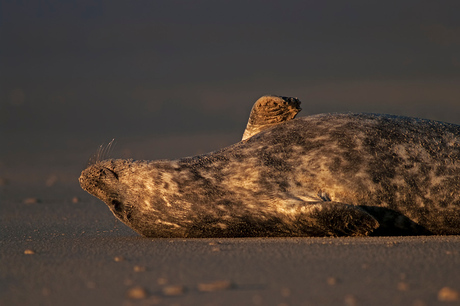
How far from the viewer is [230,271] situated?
4.12m

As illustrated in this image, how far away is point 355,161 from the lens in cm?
606

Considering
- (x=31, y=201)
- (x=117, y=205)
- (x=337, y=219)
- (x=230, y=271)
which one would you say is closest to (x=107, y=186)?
(x=117, y=205)

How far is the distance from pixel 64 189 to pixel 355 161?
6.16 m

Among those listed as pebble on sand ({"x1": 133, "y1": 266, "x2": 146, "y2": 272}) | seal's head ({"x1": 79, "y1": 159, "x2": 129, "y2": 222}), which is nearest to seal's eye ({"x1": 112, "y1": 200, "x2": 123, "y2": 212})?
seal's head ({"x1": 79, "y1": 159, "x2": 129, "y2": 222})

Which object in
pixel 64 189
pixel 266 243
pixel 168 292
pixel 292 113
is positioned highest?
pixel 292 113

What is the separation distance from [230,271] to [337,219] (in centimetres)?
176

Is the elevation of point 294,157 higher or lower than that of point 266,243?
higher

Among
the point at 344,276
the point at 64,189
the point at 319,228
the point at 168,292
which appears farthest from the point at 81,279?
the point at 64,189

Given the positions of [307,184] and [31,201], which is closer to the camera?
[307,184]

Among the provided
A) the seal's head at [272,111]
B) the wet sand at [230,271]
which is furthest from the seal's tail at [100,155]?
A: the seal's head at [272,111]

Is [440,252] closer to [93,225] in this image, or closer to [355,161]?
[355,161]

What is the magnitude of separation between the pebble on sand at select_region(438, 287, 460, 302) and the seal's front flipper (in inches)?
86.7

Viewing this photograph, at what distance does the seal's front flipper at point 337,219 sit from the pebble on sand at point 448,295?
2.20m

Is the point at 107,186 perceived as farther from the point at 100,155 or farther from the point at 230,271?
the point at 230,271
